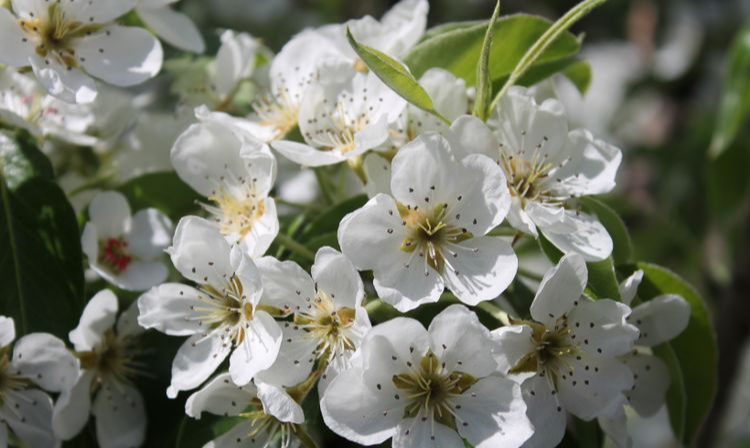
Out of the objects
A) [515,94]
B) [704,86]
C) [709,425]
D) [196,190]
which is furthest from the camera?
[704,86]

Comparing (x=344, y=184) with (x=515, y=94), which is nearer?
(x=515, y=94)

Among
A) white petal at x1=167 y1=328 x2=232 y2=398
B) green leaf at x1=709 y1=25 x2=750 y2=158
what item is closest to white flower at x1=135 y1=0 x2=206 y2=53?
white petal at x1=167 y1=328 x2=232 y2=398

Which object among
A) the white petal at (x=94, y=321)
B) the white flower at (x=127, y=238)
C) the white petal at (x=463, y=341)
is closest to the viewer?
the white petal at (x=463, y=341)

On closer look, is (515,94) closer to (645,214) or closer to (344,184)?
(344,184)

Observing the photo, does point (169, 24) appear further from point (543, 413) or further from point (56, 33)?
point (543, 413)

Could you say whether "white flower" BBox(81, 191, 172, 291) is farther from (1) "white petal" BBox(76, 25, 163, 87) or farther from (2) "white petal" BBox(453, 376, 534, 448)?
(2) "white petal" BBox(453, 376, 534, 448)

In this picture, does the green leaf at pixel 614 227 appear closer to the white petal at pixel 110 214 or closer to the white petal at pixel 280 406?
the white petal at pixel 280 406

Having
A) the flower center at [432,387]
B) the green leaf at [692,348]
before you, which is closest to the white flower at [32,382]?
the flower center at [432,387]

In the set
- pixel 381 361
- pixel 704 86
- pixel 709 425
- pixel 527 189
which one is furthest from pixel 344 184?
pixel 704 86
